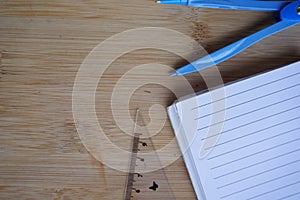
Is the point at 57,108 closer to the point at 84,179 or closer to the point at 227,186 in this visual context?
the point at 84,179

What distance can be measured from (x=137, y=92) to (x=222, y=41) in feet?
0.46

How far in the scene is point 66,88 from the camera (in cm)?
55

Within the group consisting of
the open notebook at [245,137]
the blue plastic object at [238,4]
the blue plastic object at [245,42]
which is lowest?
the open notebook at [245,137]

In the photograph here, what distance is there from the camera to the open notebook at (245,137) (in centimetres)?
56

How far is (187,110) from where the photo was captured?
21.9 inches

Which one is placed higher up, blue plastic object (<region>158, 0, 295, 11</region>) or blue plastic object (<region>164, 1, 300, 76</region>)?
blue plastic object (<region>158, 0, 295, 11</region>)

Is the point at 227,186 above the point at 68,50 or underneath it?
underneath

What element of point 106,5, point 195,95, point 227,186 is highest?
point 106,5

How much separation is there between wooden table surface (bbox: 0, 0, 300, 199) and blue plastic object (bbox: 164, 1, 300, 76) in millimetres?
15

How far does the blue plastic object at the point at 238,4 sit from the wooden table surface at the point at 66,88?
0.06ft

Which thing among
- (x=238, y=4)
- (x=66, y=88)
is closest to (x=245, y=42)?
(x=238, y=4)

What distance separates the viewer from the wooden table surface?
55 centimetres

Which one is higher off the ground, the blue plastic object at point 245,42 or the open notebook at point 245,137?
the blue plastic object at point 245,42

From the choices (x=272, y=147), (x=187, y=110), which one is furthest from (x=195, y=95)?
(x=272, y=147)
